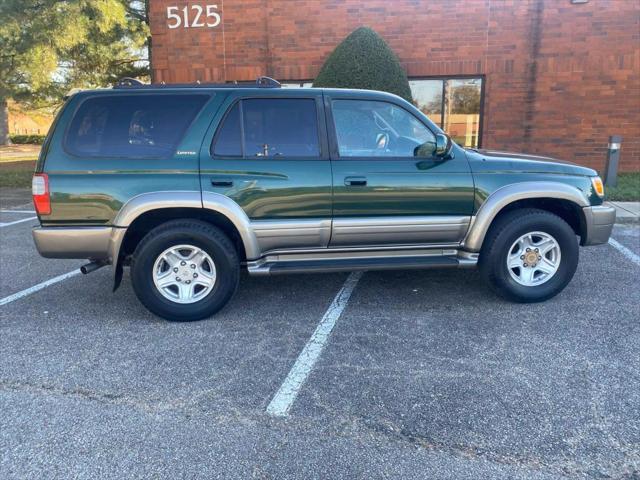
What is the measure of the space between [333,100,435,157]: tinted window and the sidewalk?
5031 mm

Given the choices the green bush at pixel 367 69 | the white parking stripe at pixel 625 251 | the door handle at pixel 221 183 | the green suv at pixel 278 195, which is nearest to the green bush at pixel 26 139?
the green bush at pixel 367 69

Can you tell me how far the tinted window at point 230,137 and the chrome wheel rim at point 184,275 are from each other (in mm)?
829

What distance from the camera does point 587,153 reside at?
11.1 metres

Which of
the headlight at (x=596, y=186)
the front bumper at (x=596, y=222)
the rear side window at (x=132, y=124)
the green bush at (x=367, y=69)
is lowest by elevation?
the front bumper at (x=596, y=222)

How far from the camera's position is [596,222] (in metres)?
4.45

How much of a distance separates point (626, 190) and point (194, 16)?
1003 cm

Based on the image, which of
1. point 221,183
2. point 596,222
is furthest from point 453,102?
point 221,183

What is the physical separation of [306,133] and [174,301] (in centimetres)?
178

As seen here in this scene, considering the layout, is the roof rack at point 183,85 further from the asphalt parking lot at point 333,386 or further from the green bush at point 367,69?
the green bush at point 367,69

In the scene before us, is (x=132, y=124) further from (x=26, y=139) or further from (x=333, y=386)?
(x=26, y=139)

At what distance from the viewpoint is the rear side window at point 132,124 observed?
13.0ft

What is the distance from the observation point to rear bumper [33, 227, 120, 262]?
391 centimetres

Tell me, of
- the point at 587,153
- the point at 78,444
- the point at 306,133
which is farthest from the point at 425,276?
the point at 587,153

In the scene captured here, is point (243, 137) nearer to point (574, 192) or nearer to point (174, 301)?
point (174, 301)
